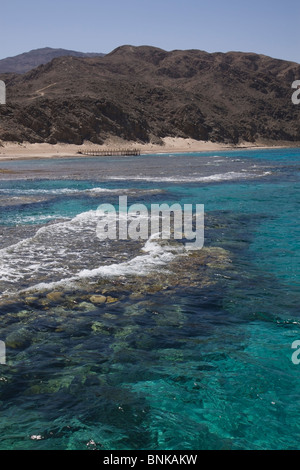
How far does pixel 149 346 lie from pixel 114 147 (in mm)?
78796

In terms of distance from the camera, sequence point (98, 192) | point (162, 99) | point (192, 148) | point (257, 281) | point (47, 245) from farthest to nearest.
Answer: point (162, 99) < point (192, 148) < point (98, 192) < point (47, 245) < point (257, 281)

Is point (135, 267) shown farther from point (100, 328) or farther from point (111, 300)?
point (100, 328)

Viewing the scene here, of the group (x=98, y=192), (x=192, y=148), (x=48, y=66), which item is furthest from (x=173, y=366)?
(x=48, y=66)

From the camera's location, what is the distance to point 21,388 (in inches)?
174

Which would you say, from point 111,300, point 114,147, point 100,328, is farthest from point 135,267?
point 114,147

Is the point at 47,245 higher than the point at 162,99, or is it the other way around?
the point at 162,99

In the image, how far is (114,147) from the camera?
81812 mm

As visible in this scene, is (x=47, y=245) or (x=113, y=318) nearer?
(x=113, y=318)

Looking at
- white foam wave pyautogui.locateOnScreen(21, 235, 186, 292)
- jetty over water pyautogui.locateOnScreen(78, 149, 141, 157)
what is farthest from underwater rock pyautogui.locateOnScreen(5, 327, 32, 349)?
jetty over water pyautogui.locateOnScreen(78, 149, 141, 157)

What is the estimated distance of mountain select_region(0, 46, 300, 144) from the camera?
79062 mm

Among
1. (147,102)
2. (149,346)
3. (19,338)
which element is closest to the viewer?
(149,346)

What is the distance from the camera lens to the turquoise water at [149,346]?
3.90 metres

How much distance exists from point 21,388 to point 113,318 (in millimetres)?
1917

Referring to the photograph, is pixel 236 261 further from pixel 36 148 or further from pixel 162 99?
pixel 162 99
